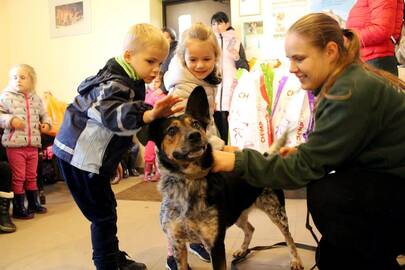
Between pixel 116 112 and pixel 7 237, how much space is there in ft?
5.83

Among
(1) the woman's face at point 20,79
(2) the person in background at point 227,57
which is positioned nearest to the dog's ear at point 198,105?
(1) the woman's face at point 20,79

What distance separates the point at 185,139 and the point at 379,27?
168cm

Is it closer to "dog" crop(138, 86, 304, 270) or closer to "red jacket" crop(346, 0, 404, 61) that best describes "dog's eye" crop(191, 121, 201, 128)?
"dog" crop(138, 86, 304, 270)

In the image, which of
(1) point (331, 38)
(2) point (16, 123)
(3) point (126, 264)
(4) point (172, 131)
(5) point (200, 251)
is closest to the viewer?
(1) point (331, 38)

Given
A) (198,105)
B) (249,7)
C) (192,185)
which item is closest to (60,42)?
(249,7)

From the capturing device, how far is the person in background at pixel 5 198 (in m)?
2.70

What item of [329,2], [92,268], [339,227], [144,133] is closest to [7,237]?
[92,268]

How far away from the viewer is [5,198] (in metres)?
2.77

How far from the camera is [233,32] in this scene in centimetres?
420

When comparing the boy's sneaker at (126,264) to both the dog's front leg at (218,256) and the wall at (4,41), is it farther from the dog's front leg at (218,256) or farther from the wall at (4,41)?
the wall at (4,41)

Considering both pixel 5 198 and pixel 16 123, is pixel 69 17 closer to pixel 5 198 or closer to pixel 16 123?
pixel 16 123

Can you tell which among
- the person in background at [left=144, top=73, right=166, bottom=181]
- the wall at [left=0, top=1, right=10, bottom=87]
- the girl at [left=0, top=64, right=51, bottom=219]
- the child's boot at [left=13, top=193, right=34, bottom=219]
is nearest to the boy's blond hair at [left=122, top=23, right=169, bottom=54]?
the girl at [left=0, top=64, right=51, bottom=219]

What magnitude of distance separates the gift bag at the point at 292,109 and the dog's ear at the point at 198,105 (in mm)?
1497

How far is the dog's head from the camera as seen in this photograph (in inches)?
54.4
